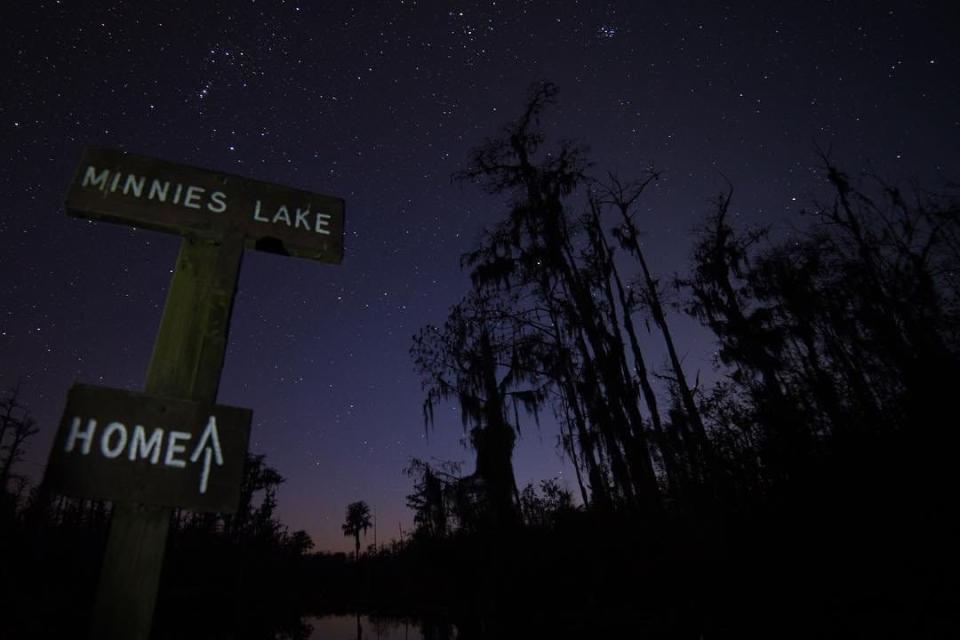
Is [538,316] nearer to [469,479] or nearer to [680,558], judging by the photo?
[469,479]

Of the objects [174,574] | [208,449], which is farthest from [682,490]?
[174,574]

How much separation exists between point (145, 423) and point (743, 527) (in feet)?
27.5

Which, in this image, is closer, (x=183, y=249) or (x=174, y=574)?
(x=183, y=249)

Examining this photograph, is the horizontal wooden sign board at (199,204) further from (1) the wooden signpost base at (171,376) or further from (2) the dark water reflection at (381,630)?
(2) the dark water reflection at (381,630)

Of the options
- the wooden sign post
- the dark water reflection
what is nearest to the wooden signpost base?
the wooden sign post

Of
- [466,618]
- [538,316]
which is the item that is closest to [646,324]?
[538,316]

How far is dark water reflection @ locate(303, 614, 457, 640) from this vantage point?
77.5 ft

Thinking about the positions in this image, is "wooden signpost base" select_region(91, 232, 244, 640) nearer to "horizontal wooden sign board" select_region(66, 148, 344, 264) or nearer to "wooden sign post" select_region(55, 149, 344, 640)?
"wooden sign post" select_region(55, 149, 344, 640)

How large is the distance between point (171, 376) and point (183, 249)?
68 centimetres

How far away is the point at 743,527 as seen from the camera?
24.1 feet

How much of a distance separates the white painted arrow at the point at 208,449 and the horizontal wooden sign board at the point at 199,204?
1.00 metres

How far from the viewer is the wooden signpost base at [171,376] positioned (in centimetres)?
156

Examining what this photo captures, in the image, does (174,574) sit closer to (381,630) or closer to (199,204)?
(381,630)

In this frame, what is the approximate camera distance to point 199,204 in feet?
7.56
